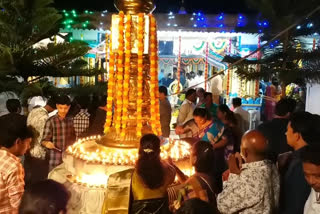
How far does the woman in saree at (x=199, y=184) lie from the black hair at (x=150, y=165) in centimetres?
17

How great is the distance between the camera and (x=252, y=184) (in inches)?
91.1

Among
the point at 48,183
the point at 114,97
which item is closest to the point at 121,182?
the point at 48,183

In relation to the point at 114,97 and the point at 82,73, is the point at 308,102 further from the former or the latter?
the point at 114,97

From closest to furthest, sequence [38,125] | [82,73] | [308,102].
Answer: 1. [38,125]
2. [82,73]
3. [308,102]

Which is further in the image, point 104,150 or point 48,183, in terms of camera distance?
point 104,150

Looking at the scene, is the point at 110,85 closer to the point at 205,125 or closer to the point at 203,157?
the point at 203,157

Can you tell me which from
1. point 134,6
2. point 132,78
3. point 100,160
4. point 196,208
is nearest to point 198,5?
point 134,6

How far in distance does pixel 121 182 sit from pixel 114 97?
1343 mm

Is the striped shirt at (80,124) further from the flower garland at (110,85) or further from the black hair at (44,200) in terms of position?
the black hair at (44,200)

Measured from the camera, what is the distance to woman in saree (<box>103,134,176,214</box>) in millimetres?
2330

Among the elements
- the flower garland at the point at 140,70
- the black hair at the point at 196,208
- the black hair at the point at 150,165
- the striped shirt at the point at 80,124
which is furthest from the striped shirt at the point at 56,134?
the black hair at the point at 196,208

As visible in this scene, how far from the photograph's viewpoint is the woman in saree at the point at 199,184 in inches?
93.9

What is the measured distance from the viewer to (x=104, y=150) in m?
3.33

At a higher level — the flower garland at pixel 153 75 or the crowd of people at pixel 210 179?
the flower garland at pixel 153 75
